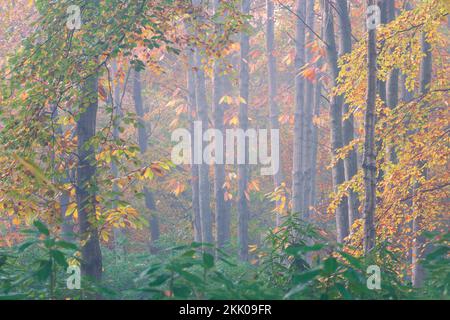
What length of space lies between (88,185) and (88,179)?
0.54 m

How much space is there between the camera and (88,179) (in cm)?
755

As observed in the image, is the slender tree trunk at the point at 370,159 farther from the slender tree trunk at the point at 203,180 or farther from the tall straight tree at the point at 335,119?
the slender tree trunk at the point at 203,180

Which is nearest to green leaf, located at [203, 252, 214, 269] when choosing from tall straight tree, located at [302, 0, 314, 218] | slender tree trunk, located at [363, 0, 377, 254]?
slender tree trunk, located at [363, 0, 377, 254]

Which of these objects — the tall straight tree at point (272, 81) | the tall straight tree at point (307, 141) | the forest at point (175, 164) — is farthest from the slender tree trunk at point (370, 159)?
the tall straight tree at point (272, 81)

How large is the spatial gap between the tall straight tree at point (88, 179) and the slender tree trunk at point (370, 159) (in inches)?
120

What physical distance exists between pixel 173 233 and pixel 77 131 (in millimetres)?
18048

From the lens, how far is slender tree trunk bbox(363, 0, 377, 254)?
714cm

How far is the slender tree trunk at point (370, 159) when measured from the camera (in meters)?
7.14

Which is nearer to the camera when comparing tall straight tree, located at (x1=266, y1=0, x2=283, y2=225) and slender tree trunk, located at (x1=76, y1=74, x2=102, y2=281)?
slender tree trunk, located at (x1=76, y1=74, x2=102, y2=281)

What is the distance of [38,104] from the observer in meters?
7.14

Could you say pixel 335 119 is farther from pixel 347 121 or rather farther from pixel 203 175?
pixel 203 175

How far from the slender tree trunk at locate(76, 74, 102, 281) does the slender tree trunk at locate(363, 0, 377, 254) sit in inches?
120

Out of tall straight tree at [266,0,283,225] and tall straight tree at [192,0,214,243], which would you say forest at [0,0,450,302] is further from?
tall straight tree at [266,0,283,225]

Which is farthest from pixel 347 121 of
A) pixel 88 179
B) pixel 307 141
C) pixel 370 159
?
pixel 88 179
